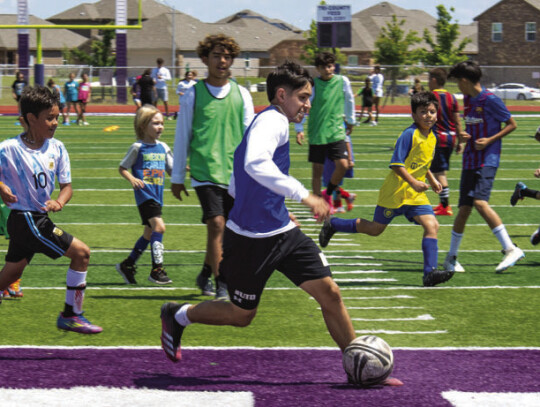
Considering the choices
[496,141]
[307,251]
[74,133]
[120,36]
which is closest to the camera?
[307,251]

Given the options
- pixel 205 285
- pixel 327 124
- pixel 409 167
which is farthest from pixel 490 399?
pixel 327 124

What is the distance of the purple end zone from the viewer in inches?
204

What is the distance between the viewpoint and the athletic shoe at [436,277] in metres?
7.87

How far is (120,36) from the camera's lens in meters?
56.6

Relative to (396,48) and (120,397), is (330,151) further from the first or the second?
(396,48)

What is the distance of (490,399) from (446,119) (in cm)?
828

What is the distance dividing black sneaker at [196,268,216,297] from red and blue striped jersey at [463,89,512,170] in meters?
2.84

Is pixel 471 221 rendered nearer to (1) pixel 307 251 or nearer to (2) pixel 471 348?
(2) pixel 471 348

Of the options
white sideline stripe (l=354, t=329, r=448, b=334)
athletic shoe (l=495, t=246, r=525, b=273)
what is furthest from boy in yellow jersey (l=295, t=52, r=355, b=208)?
white sideline stripe (l=354, t=329, r=448, b=334)

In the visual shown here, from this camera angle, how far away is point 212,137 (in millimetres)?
7398

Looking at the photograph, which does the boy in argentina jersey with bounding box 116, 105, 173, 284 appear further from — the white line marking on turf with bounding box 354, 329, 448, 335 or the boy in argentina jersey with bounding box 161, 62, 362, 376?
the boy in argentina jersey with bounding box 161, 62, 362, 376

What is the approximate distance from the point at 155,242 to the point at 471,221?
5.66 m

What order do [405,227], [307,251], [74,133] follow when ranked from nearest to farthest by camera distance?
[307,251], [405,227], [74,133]

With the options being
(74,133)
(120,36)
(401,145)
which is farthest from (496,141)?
(120,36)
